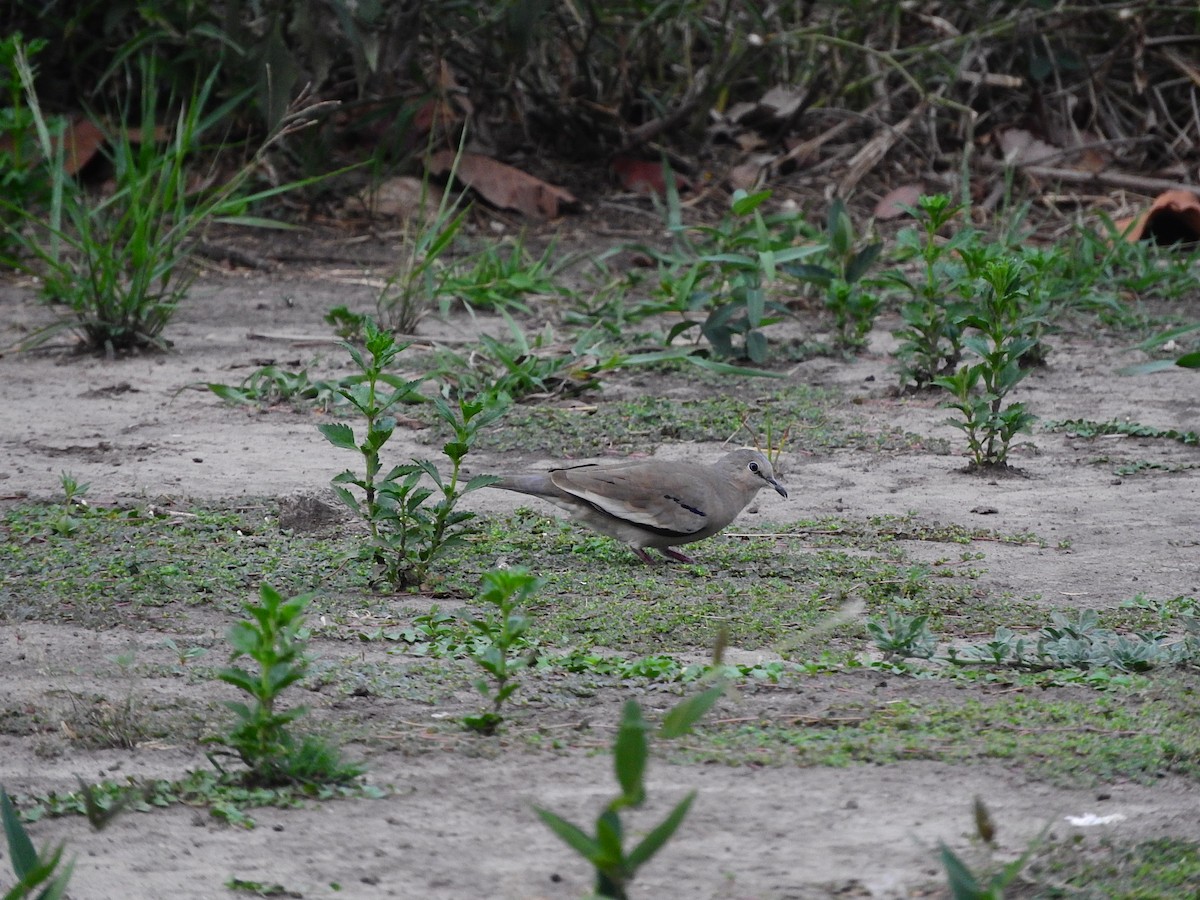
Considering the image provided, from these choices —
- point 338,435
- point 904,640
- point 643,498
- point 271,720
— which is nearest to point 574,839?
point 271,720

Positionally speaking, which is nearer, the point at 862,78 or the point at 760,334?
the point at 760,334

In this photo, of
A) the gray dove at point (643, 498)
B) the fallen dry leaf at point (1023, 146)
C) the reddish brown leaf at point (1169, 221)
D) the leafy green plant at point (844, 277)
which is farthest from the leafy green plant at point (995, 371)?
the fallen dry leaf at point (1023, 146)

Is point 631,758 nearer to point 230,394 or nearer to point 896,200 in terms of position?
point 230,394

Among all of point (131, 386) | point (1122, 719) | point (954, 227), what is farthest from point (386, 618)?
point (954, 227)

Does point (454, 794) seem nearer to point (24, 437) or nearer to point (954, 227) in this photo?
point (24, 437)

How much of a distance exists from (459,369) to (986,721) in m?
3.83

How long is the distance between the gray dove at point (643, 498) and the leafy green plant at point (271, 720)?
5.08 ft

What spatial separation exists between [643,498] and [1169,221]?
598cm

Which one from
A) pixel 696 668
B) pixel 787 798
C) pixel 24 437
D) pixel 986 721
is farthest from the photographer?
pixel 24 437

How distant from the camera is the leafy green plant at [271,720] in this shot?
2.74 metres

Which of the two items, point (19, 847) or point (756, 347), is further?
point (756, 347)

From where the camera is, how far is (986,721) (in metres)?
3.11

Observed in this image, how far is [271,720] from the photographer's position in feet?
9.07

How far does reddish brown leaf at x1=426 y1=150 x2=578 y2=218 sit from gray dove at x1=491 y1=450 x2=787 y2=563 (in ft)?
18.4
